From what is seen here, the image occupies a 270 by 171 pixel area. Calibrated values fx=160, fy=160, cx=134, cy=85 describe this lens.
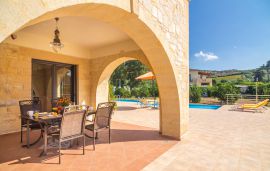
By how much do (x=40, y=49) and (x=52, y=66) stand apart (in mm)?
841

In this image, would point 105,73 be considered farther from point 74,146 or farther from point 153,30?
point 153,30

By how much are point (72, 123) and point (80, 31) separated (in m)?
3.36

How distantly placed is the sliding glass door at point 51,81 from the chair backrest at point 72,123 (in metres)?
3.76

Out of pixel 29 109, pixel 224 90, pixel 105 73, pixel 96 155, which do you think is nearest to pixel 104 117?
pixel 96 155

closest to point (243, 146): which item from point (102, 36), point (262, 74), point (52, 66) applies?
point (102, 36)

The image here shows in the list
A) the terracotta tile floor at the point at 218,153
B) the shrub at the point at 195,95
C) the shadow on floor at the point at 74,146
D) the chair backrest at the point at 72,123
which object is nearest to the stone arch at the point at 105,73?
the shadow on floor at the point at 74,146

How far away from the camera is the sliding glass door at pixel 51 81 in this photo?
5.96 meters

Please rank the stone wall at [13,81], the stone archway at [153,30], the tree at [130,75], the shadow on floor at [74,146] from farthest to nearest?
the tree at [130,75], the stone wall at [13,81], the shadow on floor at [74,146], the stone archway at [153,30]

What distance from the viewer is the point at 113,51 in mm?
6688

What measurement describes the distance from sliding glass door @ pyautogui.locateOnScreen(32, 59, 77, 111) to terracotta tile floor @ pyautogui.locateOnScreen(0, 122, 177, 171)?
209cm

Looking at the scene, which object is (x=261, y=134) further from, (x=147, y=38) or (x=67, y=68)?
(x=67, y=68)

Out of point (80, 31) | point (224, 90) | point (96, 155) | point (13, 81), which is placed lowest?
point (96, 155)

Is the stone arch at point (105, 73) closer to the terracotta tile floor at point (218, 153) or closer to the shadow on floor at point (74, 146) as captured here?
the shadow on floor at point (74, 146)

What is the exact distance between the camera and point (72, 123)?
119 inches
